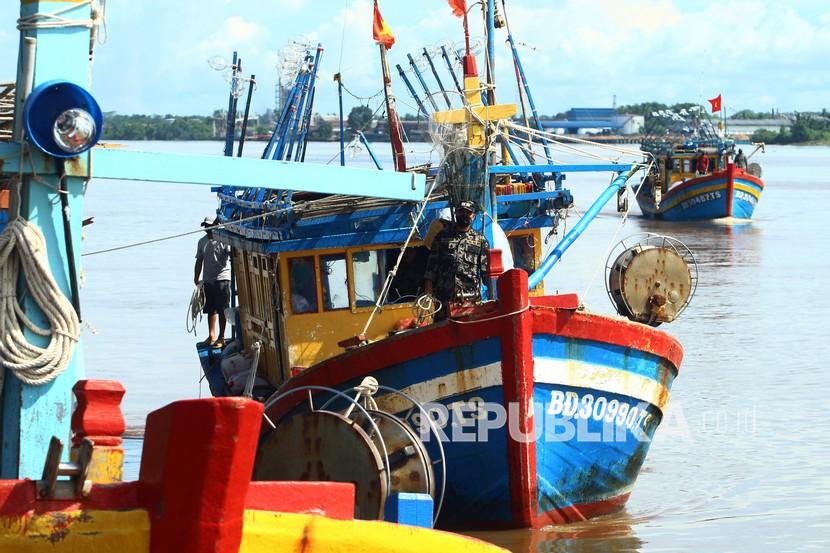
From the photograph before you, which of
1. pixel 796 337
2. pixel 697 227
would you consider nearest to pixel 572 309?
pixel 796 337

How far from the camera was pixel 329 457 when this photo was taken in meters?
9.41

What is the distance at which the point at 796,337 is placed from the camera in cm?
2339

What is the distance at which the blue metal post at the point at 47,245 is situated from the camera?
25.0 feet

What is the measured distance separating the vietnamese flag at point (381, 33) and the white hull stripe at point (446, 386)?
484 centimetres

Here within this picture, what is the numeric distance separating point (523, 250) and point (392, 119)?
189 cm

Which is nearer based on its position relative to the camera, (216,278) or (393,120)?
(393,120)

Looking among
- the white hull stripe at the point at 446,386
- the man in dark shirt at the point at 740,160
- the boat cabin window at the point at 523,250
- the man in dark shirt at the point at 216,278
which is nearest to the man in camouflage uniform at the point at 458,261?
the white hull stripe at the point at 446,386

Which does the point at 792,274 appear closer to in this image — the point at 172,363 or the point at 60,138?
the point at 172,363

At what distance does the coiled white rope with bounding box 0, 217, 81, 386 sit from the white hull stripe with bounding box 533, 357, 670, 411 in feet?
12.9

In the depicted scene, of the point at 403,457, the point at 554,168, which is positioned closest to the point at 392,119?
the point at 554,168

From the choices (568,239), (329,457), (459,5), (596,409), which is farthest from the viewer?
(459,5)

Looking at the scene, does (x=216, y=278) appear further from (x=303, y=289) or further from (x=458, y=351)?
(x=458, y=351)

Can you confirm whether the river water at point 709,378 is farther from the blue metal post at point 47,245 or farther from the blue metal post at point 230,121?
the blue metal post at point 47,245

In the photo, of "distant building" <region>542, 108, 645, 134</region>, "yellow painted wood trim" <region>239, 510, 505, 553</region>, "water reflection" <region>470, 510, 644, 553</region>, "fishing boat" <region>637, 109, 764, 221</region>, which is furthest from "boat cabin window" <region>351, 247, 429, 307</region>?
"distant building" <region>542, 108, 645, 134</region>
